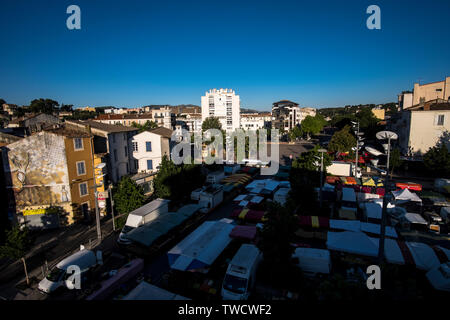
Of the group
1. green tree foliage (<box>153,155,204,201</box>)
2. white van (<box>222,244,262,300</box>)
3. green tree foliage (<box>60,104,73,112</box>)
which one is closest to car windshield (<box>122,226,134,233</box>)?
green tree foliage (<box>153,155,204,201</box>)

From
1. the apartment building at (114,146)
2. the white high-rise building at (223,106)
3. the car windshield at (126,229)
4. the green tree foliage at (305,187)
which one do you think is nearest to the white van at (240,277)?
the car windshield at (126,229)

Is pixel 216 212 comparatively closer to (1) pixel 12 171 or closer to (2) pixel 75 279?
(2) pixel 75 279

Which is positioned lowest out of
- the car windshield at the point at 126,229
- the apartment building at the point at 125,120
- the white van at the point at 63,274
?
the white van at the point at 63,274

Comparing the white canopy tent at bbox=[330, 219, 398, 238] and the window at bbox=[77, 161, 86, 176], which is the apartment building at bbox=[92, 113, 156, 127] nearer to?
the window at bbox=[77, 161, 86, 176]

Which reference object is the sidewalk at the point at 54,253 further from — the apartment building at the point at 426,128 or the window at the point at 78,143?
the apartment building at the point at 426,128

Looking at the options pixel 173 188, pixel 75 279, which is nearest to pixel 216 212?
pixel 173 188
